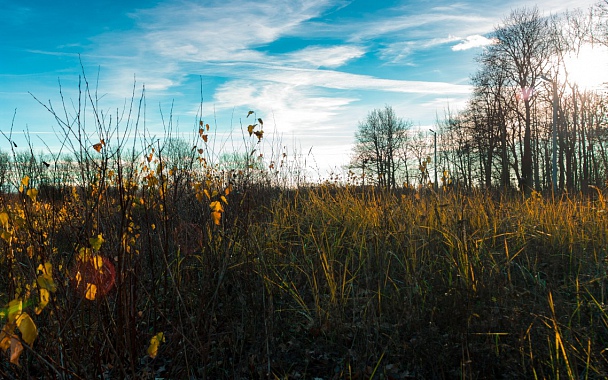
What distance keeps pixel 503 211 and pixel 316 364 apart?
396 cm

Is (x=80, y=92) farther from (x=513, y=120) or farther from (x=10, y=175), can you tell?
(x=513, y=120)

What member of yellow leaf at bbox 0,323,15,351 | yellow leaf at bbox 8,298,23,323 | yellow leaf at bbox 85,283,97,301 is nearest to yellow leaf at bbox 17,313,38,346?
yellow leaf at bbox 8,298,23,323

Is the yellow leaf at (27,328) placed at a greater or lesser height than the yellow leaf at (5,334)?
greater

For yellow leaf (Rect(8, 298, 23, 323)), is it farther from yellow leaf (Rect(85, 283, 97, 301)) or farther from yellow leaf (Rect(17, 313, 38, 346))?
yellow leaf (Rect(85, 283, 97, 301))

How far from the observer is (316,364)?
10.2 feet

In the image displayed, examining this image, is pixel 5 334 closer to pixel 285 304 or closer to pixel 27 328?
pixel 27 328

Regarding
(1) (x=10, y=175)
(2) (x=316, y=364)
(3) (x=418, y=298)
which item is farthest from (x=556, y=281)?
(1) (x=10, y=175)

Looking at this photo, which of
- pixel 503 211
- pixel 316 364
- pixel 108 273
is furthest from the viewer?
pixel 503 211

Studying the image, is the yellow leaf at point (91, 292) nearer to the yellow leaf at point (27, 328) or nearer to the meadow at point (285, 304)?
the meadow at point (285, 304)

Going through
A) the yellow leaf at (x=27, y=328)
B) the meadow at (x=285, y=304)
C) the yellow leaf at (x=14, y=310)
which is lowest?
the meadow at (x=285, y=304)

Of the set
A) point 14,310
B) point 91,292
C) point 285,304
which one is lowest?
point 285,304

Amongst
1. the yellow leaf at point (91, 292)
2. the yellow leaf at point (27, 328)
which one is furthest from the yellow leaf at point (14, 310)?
the yellow leaf at point (91, 292)

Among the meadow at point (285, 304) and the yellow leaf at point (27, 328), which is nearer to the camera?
the yellow leaf at point (27, 328)

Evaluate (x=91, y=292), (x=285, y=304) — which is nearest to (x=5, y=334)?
(x=91, y=292)
